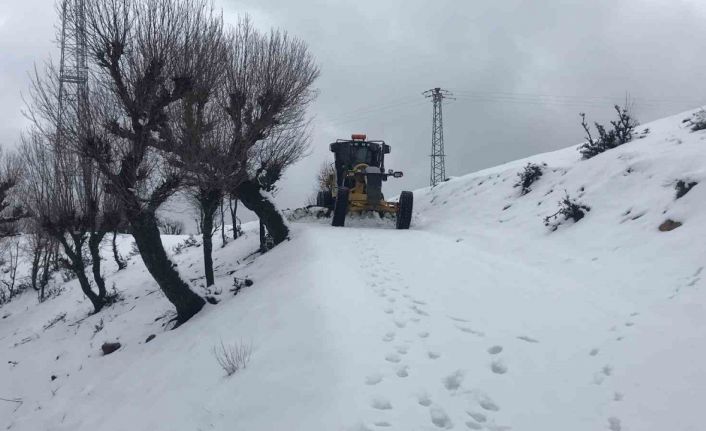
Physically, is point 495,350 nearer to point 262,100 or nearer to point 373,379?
point 373,379

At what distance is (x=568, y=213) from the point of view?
32.5ft

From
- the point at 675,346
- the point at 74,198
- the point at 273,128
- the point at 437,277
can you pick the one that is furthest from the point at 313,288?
the point at 74,198

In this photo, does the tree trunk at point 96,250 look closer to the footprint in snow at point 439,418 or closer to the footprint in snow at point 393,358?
the footprint in snow at point 393,358

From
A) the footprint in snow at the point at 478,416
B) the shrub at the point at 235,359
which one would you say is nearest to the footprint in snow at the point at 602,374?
the footprint in snow at the point at 478,416

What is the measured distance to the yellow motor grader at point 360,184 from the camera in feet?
47.4

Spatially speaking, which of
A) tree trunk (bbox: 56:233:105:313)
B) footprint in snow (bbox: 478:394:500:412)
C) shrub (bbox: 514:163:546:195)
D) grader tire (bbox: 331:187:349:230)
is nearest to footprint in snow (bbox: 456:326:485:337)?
footprint in snow (bbox: 478:394:500:412)

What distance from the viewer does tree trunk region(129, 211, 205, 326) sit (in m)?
8.85

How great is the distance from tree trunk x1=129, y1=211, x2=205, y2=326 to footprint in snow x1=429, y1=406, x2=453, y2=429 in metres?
6.73

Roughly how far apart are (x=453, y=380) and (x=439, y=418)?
0.62 metres

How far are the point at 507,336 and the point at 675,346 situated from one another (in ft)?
4.78

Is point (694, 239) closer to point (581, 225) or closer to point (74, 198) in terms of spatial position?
point (581, 225)

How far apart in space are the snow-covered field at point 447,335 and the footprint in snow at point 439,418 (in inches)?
0.5

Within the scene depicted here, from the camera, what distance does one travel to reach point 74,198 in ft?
41.5

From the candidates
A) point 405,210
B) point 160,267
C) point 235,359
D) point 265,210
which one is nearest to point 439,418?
point 235,359
